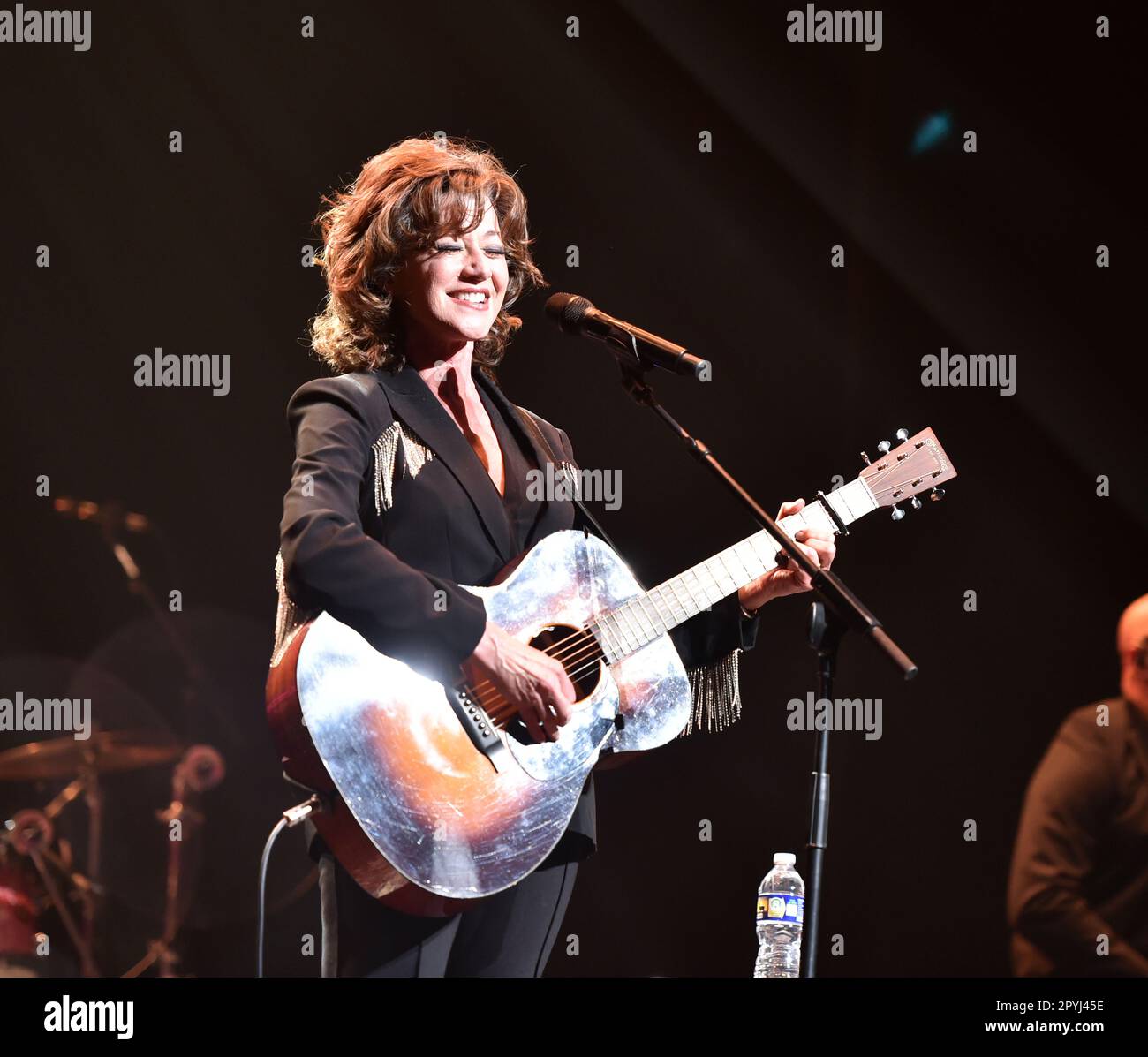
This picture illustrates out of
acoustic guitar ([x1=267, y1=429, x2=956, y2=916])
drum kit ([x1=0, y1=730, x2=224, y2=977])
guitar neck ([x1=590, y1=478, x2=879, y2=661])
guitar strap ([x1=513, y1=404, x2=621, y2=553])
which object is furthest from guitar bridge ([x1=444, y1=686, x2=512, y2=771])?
drum kit ([x1=0, y1=730, x2=224, y2=977])

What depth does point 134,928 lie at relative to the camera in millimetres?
4109

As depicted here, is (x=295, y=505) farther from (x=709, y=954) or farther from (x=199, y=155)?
(x=709, y=954)

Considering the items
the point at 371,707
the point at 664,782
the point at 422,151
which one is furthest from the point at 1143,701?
the point at 422,151

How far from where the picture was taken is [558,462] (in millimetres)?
2816

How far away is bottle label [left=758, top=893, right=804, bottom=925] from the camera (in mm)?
3000

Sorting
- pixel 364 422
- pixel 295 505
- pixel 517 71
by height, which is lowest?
pixel 295 505

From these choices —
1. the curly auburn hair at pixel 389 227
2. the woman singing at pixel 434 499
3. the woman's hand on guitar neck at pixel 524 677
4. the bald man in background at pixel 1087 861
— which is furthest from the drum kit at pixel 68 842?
the bald man in background at pixel 1087 861

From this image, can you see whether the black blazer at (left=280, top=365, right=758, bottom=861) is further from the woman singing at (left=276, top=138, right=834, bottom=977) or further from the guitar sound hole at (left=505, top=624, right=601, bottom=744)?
the guitar sound hole at (left=505, top=624, right=601, bottom=744)

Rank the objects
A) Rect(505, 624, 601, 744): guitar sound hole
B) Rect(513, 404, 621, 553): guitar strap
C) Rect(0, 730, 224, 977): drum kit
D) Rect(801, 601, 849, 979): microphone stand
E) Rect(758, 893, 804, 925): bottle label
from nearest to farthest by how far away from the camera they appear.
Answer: Rect(801, 601, 849, 979): microphone stand, Rect(505, 624, 601, 744): guitar sound hole, Rect(513, 404, 621, 553): guitar strap, Rect(758, 893, 804, 925): bottle label, Rect(0, 730, 224, 977): drum kit

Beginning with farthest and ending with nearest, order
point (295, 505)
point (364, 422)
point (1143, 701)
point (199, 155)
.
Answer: point (199, 155), point (1143, 701), point (364, 422), point (295, 505)

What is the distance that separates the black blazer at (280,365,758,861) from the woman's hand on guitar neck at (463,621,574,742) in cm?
4

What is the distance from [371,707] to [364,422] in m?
0.55

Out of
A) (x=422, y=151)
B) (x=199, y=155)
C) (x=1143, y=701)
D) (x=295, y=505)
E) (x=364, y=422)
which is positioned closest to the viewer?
(x=295, y=505)

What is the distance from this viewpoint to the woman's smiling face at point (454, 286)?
2678 millimetres
